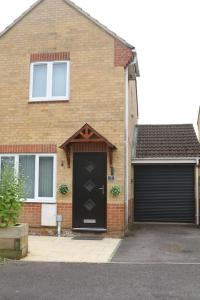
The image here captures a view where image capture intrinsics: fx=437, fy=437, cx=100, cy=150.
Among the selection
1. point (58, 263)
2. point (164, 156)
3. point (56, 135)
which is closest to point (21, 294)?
point (58, 263)

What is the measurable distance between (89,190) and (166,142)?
18.5 feet

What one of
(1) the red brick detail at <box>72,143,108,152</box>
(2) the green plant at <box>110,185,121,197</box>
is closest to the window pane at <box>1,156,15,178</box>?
A: (1) the red brick detail at <box>72,143,108,152</box>

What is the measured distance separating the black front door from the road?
433 cm

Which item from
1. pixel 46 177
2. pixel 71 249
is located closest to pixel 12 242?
pixel 71 249

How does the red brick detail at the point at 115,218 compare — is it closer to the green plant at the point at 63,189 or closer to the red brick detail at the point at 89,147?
the green plant at the point at 63,189

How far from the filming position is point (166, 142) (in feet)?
58.3

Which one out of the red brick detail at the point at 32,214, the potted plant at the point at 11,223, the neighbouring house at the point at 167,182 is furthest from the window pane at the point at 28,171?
the neighbouring house at the point at 167,182

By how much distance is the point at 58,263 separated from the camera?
894cm

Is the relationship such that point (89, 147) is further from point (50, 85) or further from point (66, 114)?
point (50, 85)

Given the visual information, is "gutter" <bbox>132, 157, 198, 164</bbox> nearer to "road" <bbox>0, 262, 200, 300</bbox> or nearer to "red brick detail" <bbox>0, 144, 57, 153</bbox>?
"red brick detail" <bbox>0, 144, 57, 153</bbox>

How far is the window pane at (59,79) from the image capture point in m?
13.9

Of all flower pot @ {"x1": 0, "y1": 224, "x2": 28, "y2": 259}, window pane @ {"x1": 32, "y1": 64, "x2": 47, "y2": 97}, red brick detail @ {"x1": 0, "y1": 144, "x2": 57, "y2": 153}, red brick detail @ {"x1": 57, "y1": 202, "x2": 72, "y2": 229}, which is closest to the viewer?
flower pot @ {"x1": 0, "y1": 224, "x2": 28, "y2": 259}

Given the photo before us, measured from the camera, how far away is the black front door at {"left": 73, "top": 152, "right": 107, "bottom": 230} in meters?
13.1

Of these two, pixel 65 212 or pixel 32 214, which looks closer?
pixel 65 212
